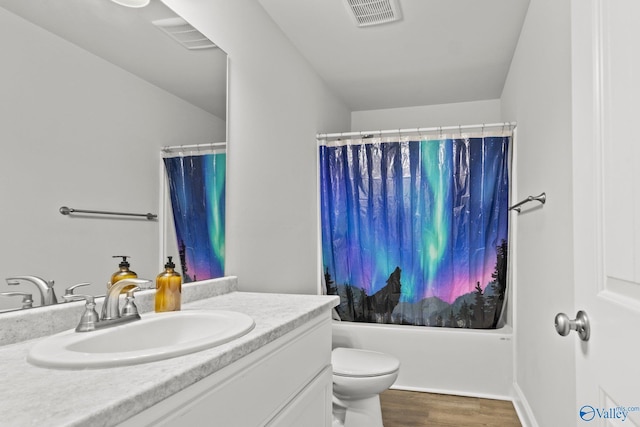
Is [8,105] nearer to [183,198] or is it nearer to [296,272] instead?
[183,198]

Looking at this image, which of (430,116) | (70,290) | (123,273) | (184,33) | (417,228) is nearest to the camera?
(70,290)

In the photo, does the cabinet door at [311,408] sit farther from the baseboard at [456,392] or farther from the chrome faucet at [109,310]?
the baseboard at [456,392]

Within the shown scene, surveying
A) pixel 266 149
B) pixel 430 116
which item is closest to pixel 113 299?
pixel 266 149

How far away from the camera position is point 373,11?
2213mm

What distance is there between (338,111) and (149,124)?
8.10ft

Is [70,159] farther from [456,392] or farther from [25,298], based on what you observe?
[456,392]

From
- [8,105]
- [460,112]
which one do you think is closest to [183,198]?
[8,105]

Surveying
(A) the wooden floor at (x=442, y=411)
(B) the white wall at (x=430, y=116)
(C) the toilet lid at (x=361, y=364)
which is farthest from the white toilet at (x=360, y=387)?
(B) the white wall at (x=430, y=116)

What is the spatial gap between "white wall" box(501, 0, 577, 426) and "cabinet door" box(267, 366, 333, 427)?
2.79ft

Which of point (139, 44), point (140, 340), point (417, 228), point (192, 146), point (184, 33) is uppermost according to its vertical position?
point (184, 33)

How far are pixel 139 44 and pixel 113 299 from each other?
869mm

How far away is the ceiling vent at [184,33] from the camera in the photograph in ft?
4.99

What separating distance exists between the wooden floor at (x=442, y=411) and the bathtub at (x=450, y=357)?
0.22ft

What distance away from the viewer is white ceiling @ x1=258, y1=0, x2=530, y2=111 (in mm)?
2217
